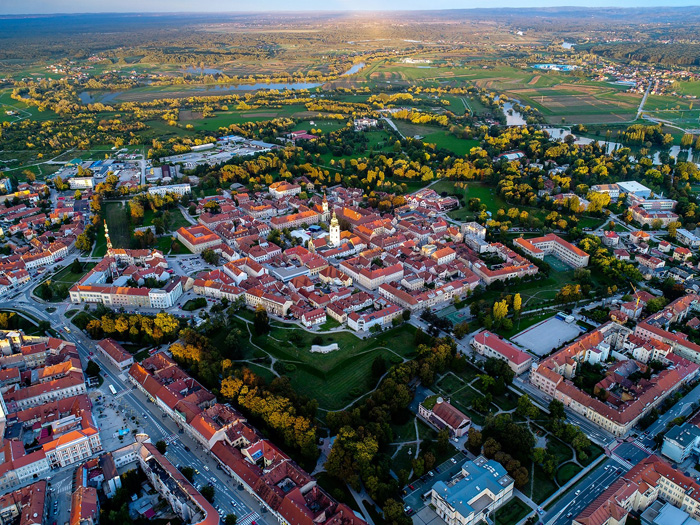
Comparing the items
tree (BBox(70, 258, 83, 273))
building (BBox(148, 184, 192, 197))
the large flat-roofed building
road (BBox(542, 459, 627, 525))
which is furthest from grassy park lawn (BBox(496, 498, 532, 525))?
building (BBox(148, 184, 192, 197))

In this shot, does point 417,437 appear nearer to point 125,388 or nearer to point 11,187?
point 125,388

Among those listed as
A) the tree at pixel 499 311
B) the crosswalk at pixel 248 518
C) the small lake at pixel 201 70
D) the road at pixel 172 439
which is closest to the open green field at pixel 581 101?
the tree at pixel 499 311

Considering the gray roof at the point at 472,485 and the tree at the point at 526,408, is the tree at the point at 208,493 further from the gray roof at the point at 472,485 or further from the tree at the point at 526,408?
the tree at the point at 526,408

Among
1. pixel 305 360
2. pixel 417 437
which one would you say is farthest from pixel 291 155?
pixel 417 437

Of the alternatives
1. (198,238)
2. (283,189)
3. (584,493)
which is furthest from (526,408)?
(283,189)

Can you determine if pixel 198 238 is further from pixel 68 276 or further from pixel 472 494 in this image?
pixel 472 494

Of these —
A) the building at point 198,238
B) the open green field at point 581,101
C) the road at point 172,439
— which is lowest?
the road at point 172,439

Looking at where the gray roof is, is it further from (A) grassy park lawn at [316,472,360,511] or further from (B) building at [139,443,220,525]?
(B) building at [139,443,220,525]
